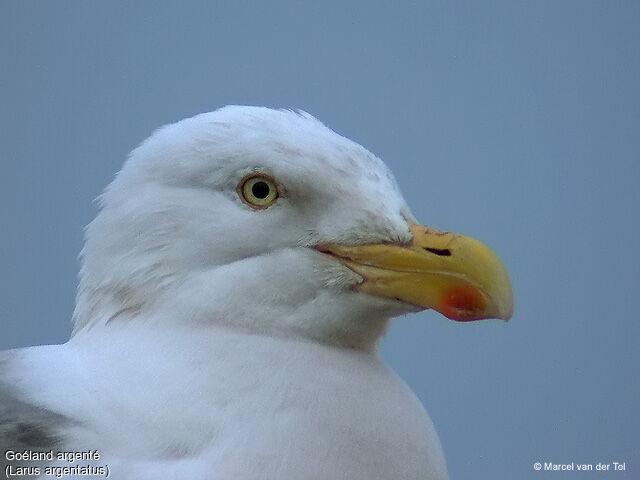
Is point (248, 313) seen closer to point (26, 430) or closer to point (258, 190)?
point (258, 190)

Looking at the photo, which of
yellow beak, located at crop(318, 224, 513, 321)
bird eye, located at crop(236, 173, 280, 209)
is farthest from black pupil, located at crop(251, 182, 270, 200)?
yellow beak, located at crop(318, 224, 513, 321)

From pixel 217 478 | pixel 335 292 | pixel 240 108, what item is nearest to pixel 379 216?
pixel 335 292

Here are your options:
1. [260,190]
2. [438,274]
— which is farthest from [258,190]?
[438,274]

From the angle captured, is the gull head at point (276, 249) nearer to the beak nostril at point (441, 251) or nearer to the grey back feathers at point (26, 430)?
the beak nostril at point (441, 251)

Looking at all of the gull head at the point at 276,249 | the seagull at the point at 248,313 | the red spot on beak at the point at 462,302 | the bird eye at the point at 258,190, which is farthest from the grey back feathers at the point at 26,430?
the red spot on beak at the point at 462,302

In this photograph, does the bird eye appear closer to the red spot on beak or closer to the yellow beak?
the yellow beak

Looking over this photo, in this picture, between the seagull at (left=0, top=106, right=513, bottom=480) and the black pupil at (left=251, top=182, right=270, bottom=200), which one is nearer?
the seagull at (left=0, top=106, right=513, bottom=480)

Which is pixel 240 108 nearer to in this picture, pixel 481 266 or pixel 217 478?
pixel 481 266
